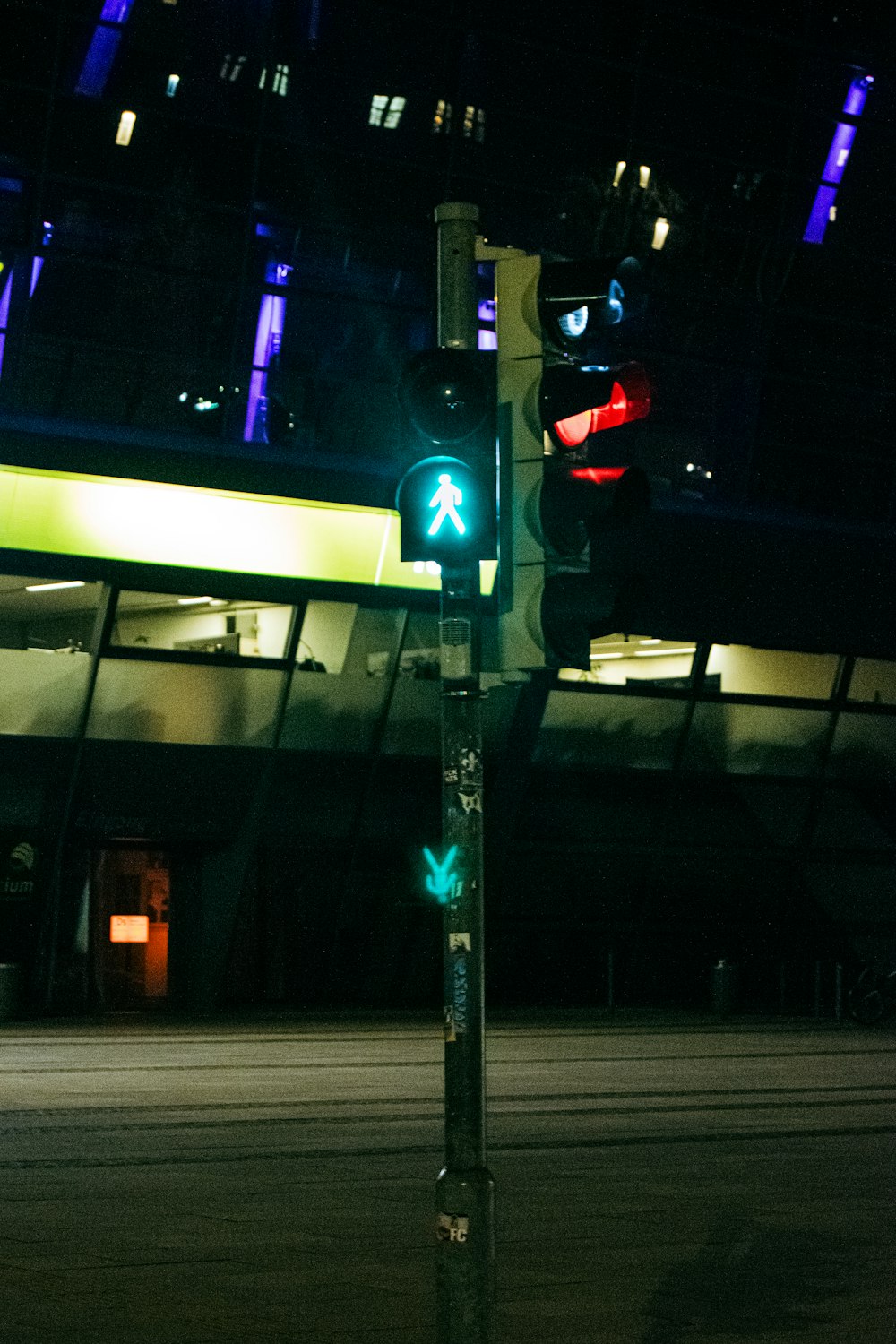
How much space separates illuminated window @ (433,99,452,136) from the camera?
24109 millimetres

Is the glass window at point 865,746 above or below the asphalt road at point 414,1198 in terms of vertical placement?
above

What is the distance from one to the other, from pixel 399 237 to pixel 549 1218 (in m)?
16.8

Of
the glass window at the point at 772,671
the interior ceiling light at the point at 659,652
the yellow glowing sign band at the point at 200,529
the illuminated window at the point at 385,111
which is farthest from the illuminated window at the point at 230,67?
the glass window at the point at 772,671

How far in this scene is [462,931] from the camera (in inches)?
251

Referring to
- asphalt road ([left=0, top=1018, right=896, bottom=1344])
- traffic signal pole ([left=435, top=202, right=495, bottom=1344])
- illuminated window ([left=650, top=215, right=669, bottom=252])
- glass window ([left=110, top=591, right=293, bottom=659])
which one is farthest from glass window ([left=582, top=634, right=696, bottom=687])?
traffic signal pole ([left=435, top=202, right=495, bottom=1344])

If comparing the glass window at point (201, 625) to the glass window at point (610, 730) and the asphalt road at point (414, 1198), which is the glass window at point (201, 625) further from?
the asphalt road at point (414, 1198)

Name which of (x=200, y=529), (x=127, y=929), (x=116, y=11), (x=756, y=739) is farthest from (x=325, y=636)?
(x=116, y=11)

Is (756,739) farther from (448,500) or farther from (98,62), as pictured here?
(448,500)

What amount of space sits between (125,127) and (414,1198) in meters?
16.1

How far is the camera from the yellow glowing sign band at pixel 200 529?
23.0 m

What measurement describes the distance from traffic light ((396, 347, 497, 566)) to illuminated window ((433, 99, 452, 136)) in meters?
18.6

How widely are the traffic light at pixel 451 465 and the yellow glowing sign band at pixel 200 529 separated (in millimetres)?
16290

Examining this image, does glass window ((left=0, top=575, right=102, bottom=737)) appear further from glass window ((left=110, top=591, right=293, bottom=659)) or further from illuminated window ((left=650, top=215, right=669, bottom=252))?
illuminated window ((left=650, top=215, right=669, bottom=252))

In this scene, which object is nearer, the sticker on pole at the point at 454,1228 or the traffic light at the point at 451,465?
the sticker on pole at the point at 454,1228
